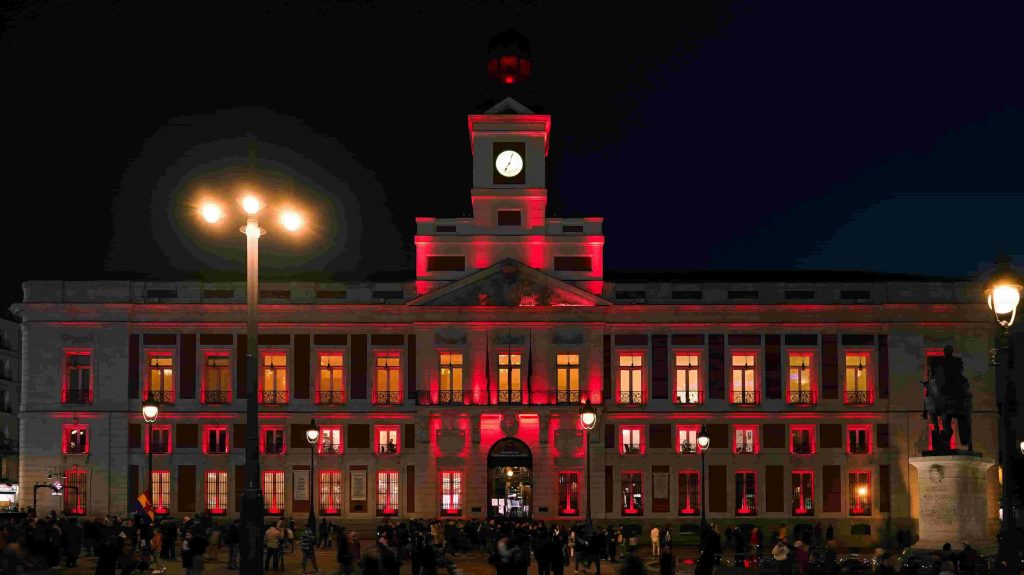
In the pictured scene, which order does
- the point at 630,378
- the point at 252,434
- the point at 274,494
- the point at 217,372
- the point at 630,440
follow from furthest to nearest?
the point at 217,372
the point at 630,378
the point at 630,440
the point at 274,494
the point at 252,434

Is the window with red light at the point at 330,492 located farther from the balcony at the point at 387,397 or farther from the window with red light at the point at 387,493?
the balcony at the point at 387,397

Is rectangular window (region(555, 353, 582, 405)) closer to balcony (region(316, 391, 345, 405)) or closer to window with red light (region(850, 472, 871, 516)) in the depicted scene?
balcony (region(316, 391, 345, 405))

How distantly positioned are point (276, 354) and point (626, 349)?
59.0 ft

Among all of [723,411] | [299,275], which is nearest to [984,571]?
[723,411]

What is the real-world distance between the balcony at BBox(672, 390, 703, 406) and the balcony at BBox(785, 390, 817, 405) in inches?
177

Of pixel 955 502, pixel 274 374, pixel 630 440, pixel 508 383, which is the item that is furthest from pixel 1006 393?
pixel 274 374

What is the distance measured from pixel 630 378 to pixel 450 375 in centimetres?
924

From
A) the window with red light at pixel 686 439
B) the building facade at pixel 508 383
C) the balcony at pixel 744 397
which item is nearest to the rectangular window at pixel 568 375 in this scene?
the building facade at pixel 508 383

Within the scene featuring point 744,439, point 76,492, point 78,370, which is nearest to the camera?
point 76,492

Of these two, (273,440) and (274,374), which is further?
(274,374)

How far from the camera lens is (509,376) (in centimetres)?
6612

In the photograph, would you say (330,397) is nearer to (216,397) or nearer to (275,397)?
(275,397)

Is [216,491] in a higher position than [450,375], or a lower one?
lower

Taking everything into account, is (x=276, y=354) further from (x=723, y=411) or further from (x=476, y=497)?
(x=723, y=411)
